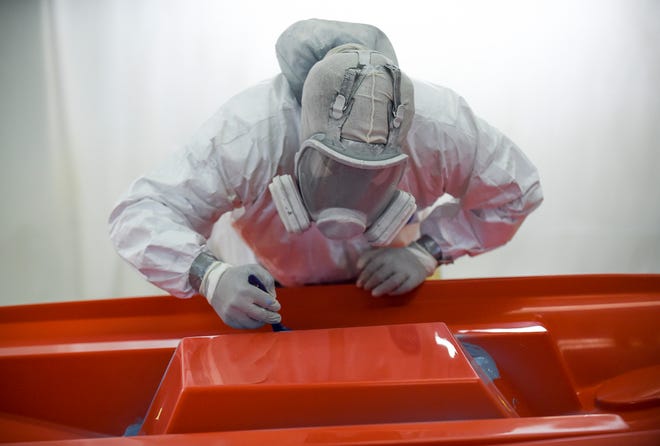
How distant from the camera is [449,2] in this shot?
168 cm

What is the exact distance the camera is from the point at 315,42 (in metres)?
0.99

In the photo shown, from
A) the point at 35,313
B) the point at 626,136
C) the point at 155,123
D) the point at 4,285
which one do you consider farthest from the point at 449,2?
the point at 4,285

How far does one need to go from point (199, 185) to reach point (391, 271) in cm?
37

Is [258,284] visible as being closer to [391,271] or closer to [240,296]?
[240,296]

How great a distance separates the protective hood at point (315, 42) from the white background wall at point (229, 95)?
709 millimetres

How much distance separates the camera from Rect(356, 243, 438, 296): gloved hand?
104cm

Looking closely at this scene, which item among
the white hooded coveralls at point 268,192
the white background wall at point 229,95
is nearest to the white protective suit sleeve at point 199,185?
the white hooded coveralls at point 268,192

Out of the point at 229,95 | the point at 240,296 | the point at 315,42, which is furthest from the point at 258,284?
the point at 229,95

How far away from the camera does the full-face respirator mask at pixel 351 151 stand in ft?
2.75

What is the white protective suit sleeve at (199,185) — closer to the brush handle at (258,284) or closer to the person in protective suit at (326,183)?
the person in protective suit at (326,183)

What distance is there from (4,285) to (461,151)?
1680mm

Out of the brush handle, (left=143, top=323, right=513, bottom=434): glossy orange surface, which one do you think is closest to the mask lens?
the brush handle

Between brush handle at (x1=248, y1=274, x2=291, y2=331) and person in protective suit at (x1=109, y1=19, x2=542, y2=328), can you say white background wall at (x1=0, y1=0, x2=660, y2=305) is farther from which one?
brush handle at (x1=248, y1=274, x2=291, y2=331)

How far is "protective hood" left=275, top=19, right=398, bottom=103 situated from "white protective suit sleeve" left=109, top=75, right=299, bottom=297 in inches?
2.3
